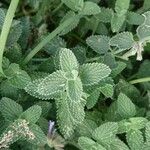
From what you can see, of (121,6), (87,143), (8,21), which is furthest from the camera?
(121,6)

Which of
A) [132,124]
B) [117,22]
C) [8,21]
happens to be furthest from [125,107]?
[8,21]

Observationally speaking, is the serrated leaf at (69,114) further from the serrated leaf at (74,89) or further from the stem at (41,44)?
the stem at (41,44)

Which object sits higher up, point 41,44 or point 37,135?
point 41,44

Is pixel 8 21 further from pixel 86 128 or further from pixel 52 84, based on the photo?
pixel 86 128

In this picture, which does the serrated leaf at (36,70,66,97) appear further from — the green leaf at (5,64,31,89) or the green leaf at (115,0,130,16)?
the green leaf at (115,0,130,16)

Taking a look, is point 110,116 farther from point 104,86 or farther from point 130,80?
point 130,80

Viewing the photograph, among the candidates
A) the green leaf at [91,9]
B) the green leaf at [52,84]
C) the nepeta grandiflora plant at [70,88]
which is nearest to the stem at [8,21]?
the nepeta grandiflora plant at [70,88]

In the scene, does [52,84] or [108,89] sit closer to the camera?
[52,84]
